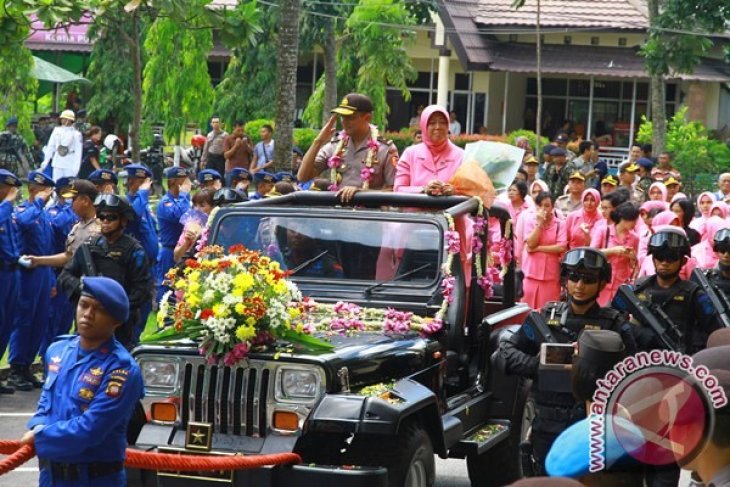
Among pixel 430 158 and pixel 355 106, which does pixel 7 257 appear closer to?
pixel 355 106

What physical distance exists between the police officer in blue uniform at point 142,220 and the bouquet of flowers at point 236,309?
11.1 feet

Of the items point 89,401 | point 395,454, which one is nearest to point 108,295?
point 89,401

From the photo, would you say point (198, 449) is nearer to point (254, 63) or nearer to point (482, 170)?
point (482, 170)

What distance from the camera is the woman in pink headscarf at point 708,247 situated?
14.1m

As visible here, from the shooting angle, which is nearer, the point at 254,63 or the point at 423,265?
the point at 423,265

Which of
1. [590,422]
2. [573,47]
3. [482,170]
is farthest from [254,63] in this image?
[590,422]

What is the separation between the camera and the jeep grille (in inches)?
317

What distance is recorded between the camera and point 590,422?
342 cm

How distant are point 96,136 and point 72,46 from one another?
16573mm

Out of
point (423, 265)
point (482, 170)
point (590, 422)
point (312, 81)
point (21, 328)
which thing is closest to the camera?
point (590, 422)

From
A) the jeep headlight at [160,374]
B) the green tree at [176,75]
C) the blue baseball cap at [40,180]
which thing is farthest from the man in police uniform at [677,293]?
the green tree at [176,75]

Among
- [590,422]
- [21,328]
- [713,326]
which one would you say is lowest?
[21,328]

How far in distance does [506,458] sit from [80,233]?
4.76 metres

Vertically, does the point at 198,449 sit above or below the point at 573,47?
below
